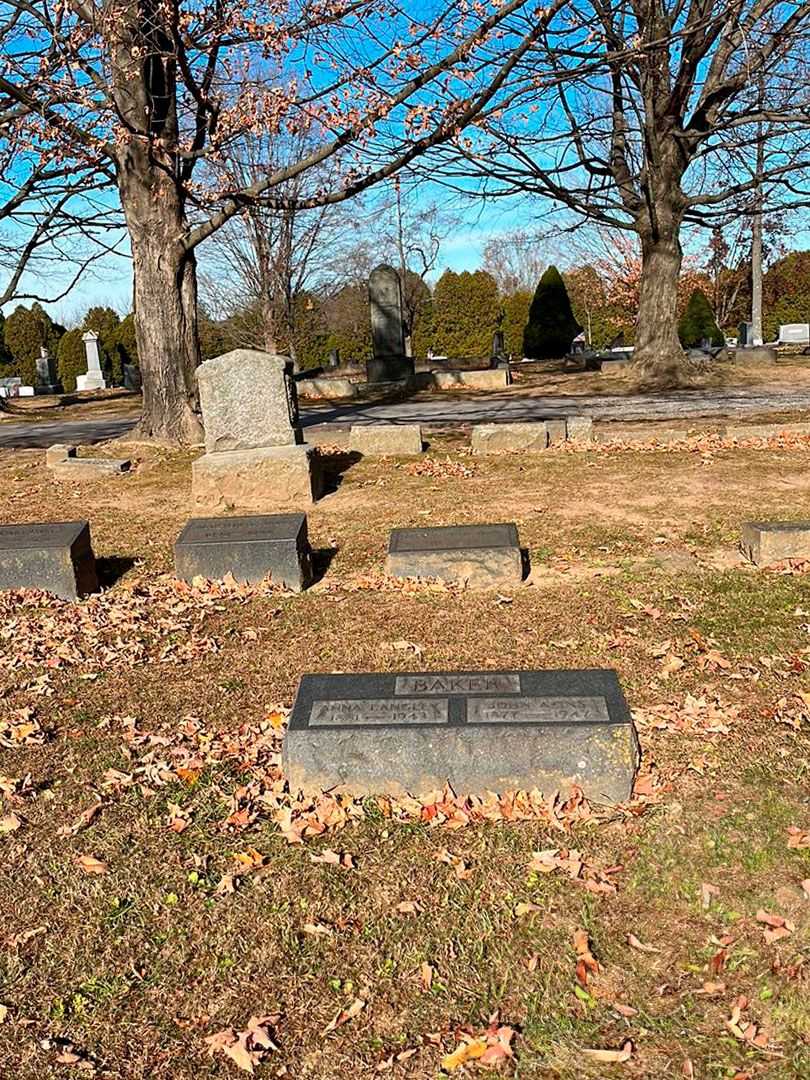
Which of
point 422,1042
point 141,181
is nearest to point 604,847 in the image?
point 422,1042

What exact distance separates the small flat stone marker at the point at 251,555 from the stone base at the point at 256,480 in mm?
2537

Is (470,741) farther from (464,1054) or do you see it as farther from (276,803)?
(464,1054)

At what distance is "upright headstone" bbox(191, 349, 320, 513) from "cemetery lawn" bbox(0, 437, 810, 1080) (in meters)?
3.20

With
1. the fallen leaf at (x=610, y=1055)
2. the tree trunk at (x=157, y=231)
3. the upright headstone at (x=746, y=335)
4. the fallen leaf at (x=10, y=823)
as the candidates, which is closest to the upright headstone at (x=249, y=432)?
the tree trunk at (x=157, y=231)

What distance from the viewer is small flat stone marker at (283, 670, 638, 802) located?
349cm

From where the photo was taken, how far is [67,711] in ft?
15.2

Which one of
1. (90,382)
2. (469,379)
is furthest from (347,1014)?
(90,382)

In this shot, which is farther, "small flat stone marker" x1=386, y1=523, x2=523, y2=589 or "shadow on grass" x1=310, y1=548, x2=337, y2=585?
"shadow on grass" x1=310, y1=548, x2=337, y2=585

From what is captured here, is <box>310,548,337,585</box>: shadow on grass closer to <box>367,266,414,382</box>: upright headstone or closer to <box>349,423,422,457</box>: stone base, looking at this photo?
<box>349,423,422,457</box>: stone base

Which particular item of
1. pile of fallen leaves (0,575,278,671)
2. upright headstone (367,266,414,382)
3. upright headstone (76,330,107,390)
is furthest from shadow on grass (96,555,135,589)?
upright headstone (76,330,107,390)

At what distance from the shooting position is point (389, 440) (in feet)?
37.9

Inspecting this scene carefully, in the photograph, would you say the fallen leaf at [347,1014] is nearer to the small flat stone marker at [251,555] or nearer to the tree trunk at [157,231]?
the small flat stone marker at [251,555]

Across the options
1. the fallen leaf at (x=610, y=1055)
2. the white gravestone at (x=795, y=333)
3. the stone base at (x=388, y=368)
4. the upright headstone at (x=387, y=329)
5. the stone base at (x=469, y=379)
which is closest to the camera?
the fallen leaf at (x=610, y=1055)

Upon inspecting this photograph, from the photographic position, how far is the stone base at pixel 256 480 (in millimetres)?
9117
